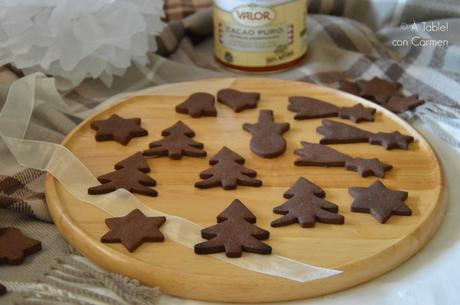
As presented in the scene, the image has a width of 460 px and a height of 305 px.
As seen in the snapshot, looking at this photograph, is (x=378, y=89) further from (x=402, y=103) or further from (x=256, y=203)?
(x=256, y=203)

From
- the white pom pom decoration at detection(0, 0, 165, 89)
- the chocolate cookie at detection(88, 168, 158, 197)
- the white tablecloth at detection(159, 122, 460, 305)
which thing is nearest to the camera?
the white tablecloth at detection(159, 122, 460, 305)

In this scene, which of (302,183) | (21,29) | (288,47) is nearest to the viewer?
(302,183)

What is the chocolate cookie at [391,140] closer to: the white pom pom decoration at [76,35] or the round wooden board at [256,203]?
the round wooden board at [256,203]

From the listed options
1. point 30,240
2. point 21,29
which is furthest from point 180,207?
point 21,29

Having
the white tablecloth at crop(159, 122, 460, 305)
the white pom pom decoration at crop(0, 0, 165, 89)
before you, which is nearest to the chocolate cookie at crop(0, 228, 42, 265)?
the white tablecloth at crop(159, 122, 460, 305)

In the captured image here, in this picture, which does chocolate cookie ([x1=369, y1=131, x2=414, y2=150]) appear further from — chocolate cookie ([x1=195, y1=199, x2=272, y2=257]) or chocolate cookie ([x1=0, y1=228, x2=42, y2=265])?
chocolate cookie ([x1=0, y1=228, x2=42, y2=265])

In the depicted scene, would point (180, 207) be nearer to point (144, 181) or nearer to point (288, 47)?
point (144, 181)

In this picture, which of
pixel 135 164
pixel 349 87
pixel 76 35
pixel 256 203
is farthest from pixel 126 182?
pixel 349 87
